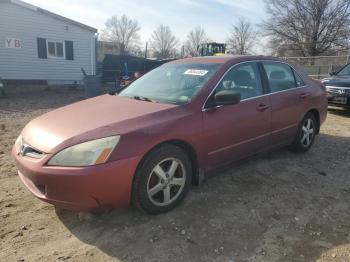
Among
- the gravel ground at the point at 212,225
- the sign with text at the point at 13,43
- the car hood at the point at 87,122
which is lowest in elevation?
the gravel ground at the point at 212,225

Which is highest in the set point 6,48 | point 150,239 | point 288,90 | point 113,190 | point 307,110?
point 6,48

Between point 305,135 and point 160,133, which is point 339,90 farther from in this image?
point 160,133

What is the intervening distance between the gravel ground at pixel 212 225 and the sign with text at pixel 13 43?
537 inches

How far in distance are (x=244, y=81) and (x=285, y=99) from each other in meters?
0.87

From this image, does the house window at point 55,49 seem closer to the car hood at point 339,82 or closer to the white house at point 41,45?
the white house at point 41,45

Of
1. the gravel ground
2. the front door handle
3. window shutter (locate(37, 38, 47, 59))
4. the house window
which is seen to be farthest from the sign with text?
the front door handle

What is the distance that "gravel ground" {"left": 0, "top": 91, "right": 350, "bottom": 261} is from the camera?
9.19 feet

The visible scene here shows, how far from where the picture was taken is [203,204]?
3623mm

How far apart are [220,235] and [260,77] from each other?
2.33 meters

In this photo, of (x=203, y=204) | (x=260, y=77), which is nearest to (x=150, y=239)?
(x=203, y=204)

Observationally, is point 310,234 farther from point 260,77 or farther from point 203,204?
Result: point 260,77

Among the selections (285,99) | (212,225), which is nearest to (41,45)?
(285,99)

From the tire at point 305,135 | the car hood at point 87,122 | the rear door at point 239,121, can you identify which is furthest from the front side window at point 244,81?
the tire at point 305,135

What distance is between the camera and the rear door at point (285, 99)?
4583 mm
